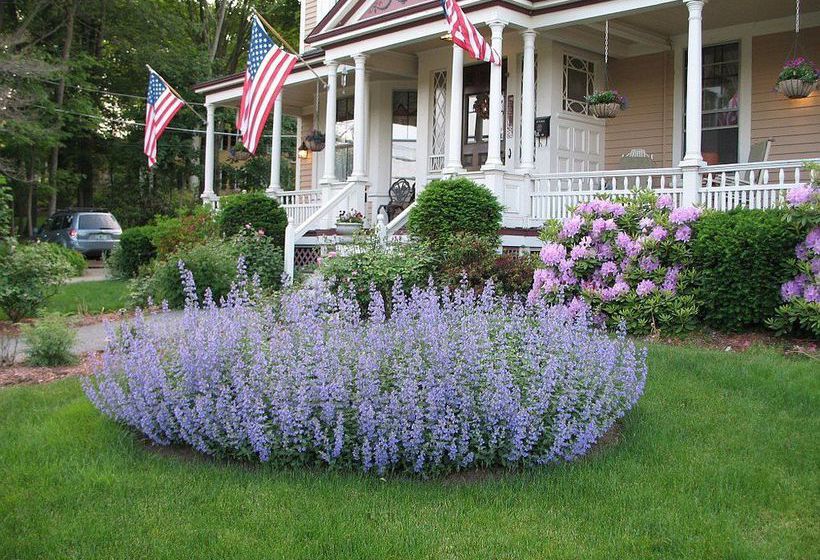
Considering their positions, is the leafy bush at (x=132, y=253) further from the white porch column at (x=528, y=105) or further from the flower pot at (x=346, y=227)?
the white porch column at (x=528, y=105)

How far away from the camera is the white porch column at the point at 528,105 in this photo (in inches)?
484

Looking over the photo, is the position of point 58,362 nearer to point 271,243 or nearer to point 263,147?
point 271,243

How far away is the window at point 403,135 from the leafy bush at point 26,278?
7.65 metres

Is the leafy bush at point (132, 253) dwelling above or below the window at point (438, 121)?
below

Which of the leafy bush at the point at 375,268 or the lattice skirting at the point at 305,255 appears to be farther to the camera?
the lattice skirting at the point at 305,255

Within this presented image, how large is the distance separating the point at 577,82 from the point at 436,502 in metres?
10.6

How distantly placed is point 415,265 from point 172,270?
3716mm

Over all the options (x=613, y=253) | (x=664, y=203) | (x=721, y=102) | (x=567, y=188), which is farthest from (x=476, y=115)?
(x=613, y=253)

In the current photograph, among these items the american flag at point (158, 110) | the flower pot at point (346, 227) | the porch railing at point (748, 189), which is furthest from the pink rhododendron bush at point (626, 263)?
the american flag at point (158, 110)

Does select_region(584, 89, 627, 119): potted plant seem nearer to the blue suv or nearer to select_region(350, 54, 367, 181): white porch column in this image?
select_region(350, 54, 367, 181): white porch column

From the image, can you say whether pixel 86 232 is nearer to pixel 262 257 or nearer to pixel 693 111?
pixel 262 257

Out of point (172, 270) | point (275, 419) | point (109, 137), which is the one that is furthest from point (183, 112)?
point (275, 419)

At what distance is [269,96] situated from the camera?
1273 cm

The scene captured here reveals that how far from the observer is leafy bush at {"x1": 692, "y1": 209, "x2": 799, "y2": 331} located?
328 inches
